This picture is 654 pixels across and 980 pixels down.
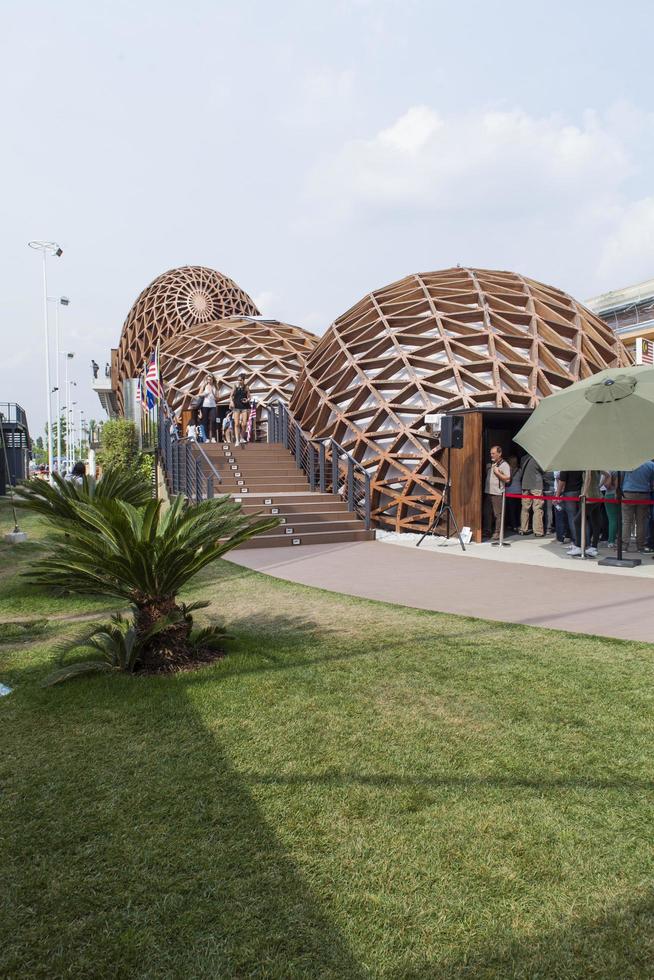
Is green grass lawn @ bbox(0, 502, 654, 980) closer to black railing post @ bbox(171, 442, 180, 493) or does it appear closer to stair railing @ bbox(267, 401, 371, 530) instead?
stair railing @ bbox(267, 401, 371, 530)

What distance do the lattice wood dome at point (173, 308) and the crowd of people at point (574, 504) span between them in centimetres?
2500

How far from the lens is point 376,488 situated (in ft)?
46.6

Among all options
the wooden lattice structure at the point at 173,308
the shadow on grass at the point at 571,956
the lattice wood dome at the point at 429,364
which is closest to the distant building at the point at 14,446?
the wooden lattice structure at the point at 173,308

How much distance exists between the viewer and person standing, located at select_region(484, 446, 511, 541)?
1238cm

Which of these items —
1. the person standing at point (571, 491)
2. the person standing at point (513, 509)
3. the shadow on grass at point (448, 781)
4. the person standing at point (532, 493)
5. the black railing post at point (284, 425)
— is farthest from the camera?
the black railing post at point (284, 425)

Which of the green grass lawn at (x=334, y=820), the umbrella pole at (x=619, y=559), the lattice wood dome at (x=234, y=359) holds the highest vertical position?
the lattice wood dome at (x=234, y=359)

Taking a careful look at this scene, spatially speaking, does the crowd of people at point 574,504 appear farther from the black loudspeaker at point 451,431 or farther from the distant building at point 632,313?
the distant building at point 632,313

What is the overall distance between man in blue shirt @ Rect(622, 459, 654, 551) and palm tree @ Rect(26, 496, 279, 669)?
25.8 ft

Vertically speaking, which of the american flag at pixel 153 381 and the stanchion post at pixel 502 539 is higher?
the american flag at pixel 153 381

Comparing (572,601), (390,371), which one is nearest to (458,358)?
(390,371)

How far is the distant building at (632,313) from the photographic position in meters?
39.6

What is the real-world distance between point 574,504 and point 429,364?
4.82 m

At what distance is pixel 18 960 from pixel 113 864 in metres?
0.49

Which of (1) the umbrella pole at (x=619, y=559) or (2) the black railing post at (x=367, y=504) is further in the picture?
(2) the black railing post at (x=367, y=504)
